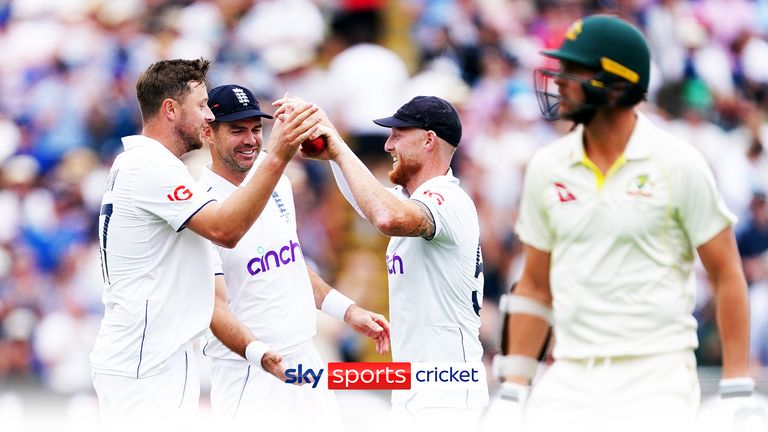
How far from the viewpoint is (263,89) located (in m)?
11.8

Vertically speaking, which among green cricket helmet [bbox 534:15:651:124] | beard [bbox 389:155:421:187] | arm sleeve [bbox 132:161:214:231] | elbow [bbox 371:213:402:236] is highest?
green cricket helmet [bbox 534:15:651:124]

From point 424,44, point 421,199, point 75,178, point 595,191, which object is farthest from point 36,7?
point 595,191

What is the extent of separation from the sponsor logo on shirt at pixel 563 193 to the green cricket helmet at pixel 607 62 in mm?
254

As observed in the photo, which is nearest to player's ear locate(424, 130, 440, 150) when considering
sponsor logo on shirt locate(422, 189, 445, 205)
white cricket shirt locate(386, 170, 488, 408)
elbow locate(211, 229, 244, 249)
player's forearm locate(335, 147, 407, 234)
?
white cricket shirt locate(386, 170, 488, 408)

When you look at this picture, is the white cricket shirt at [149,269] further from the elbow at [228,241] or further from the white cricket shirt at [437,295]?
the white cricket shirt at [437,295]

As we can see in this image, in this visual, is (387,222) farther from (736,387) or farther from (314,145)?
(736,387)

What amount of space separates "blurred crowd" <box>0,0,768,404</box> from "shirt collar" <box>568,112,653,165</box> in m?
5.03

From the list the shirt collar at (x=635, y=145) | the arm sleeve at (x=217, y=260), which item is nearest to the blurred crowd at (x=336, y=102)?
the arm sleeve at (x=217, y=260)

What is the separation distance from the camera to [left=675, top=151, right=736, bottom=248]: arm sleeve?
4824 mm

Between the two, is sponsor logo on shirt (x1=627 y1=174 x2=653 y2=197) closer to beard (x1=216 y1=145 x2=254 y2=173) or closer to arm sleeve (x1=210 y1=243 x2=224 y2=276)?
arm sleeve (x1=210 y1=243 x2=224 y2=276)

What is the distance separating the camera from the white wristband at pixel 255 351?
667cm

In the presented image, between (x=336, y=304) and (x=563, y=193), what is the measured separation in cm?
262

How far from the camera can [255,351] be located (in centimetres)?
668

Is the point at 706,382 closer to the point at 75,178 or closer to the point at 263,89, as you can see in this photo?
the point at 263,89
